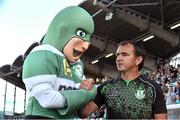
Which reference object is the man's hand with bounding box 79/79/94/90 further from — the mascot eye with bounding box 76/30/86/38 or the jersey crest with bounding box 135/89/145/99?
the jersey crest with bounding box 135/89/145/99

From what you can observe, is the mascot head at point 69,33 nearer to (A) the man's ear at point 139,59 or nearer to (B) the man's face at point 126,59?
(B) the man's face at point 126,59

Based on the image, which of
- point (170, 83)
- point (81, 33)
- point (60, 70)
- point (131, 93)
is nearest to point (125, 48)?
point (131, 93)

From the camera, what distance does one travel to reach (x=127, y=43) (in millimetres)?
2926

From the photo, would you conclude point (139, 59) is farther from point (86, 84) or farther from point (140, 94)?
point (86, 84)

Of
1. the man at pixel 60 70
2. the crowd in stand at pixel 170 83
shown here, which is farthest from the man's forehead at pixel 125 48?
the crowd in stand at pixel 170 83

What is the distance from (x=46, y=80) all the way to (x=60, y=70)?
0.45ft

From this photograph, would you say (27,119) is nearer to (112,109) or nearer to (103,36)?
(112,109)

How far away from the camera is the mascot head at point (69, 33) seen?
2441 millimetres

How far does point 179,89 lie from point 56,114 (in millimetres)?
9704

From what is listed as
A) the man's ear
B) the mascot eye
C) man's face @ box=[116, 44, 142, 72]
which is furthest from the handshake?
the man's ear

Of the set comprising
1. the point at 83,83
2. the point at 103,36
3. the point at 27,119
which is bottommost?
the point at 27,119

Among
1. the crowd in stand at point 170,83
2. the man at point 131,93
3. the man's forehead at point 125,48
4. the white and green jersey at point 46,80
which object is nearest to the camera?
the white and green jersey at point 46,80

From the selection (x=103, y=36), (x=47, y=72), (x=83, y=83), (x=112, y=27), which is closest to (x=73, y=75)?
(x=83, y=83)

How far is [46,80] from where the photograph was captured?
7.43 feet
